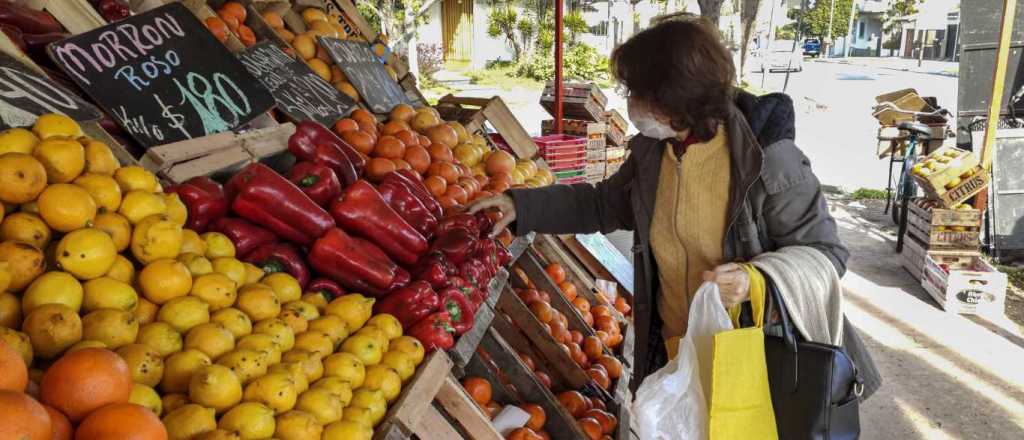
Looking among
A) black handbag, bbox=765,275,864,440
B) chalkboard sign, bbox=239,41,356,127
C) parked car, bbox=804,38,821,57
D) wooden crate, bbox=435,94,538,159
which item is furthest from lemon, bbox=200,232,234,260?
parked car, bbox=804,38,821,57

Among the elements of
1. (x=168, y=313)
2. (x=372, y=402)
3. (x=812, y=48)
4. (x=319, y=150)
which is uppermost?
(x=319, y=150)

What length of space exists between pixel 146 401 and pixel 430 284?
89 centimetres

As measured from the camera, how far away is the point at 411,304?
1.97 m

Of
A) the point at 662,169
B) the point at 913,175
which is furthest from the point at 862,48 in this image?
the point at 662,169

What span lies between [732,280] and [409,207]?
107 cm

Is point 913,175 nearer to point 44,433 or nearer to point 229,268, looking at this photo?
point 229,268

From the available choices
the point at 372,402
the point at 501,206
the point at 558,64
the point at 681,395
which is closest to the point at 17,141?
the point at 372,402

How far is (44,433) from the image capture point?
988 mm

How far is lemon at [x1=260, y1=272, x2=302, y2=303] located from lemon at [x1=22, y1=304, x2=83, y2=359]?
1.77 ft

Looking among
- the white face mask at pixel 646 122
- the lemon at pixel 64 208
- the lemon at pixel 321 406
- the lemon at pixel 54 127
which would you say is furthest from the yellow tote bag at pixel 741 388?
the lemon at pixel 54 127

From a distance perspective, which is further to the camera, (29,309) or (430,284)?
(430,284)

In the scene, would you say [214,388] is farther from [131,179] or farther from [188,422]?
[131,179]

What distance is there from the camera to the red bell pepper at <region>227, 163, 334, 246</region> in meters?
2.02

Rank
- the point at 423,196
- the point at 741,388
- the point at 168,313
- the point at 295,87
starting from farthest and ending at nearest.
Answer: the point at 295,87 < the point at 423,196 < the point at 741,388 < the point at 168,313
